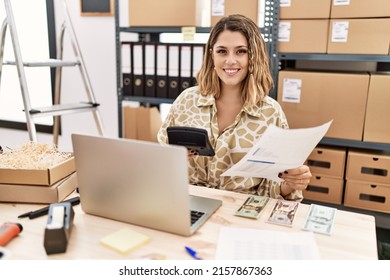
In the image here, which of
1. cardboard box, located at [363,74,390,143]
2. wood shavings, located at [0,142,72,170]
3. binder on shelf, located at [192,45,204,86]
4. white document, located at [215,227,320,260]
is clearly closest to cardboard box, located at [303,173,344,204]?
cardboard box, located at [363,74,390,143]

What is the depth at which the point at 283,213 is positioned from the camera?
44.0 inches

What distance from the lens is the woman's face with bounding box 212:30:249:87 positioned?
5.21 ft

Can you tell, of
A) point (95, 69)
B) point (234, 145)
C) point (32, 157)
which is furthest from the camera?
point (95, 69)

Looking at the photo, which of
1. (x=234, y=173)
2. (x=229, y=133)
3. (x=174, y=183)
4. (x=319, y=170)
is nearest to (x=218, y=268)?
(x=174, y=183)

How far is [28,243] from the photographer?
0.93 metres

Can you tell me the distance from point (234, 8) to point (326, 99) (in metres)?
0.71

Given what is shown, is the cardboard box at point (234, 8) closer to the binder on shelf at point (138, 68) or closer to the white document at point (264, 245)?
the binder on shelf at point (138, 68)

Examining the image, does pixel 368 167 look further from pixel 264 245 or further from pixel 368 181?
pixel 264 245

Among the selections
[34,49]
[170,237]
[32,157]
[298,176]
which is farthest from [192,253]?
[34,49]

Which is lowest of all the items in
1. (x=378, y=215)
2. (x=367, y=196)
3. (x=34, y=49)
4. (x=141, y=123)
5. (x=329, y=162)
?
(x=378, y=215)

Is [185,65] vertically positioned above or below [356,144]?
above

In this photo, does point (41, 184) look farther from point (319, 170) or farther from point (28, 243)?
point (319, 170)

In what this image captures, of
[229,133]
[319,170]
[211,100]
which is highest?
[211,100]

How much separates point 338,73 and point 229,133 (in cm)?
89
